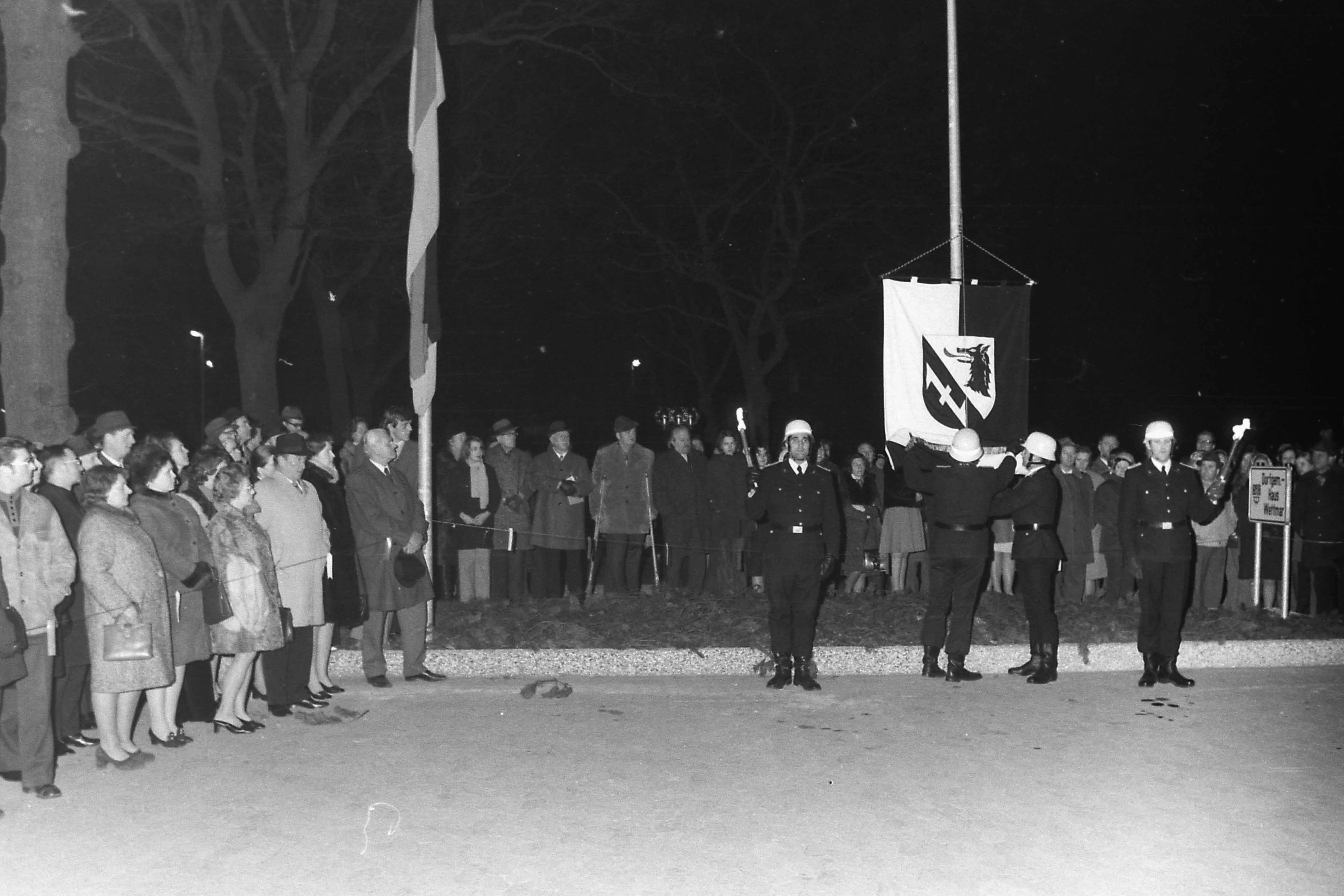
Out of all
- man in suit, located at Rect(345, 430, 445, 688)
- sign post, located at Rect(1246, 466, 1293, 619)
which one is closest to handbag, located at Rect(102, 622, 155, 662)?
man in suit, located at Rect(345, 430, 445, 688)

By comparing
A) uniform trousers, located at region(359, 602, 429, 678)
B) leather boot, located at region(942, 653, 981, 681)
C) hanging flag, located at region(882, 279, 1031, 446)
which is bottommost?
leather boot, located at region(942, 653, 981, 681)

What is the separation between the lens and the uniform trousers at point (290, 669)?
945 cm

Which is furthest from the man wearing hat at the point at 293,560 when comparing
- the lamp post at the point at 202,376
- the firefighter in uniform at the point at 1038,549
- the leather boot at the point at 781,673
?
the lamp post at the point at 202,376

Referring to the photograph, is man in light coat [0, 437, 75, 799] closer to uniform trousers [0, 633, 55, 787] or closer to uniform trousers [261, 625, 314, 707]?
uniform trousers [0, 633, 55, 787]

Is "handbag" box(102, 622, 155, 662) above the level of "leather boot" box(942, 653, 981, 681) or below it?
above

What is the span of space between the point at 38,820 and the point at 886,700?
5700 millimetres

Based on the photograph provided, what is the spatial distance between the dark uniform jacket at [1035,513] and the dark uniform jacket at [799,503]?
136 centimetres

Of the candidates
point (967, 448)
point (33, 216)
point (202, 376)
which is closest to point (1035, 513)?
point (967, 448)

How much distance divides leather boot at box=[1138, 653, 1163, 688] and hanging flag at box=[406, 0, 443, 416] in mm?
6384

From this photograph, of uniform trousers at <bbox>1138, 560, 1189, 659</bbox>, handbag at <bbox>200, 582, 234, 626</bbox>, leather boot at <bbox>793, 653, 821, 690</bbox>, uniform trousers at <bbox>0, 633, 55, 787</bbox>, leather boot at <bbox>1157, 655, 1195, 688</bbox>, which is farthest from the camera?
uniform trousers at <bbox>1138, 560, 1189, 659</bbox>

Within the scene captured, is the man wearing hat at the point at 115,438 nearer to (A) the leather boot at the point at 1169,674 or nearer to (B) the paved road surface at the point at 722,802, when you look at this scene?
(B) the paved road surface at the point at 722,802

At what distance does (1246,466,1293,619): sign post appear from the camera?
1294 cm

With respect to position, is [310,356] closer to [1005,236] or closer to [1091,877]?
[1005,236]

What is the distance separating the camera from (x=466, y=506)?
46.8 ft
